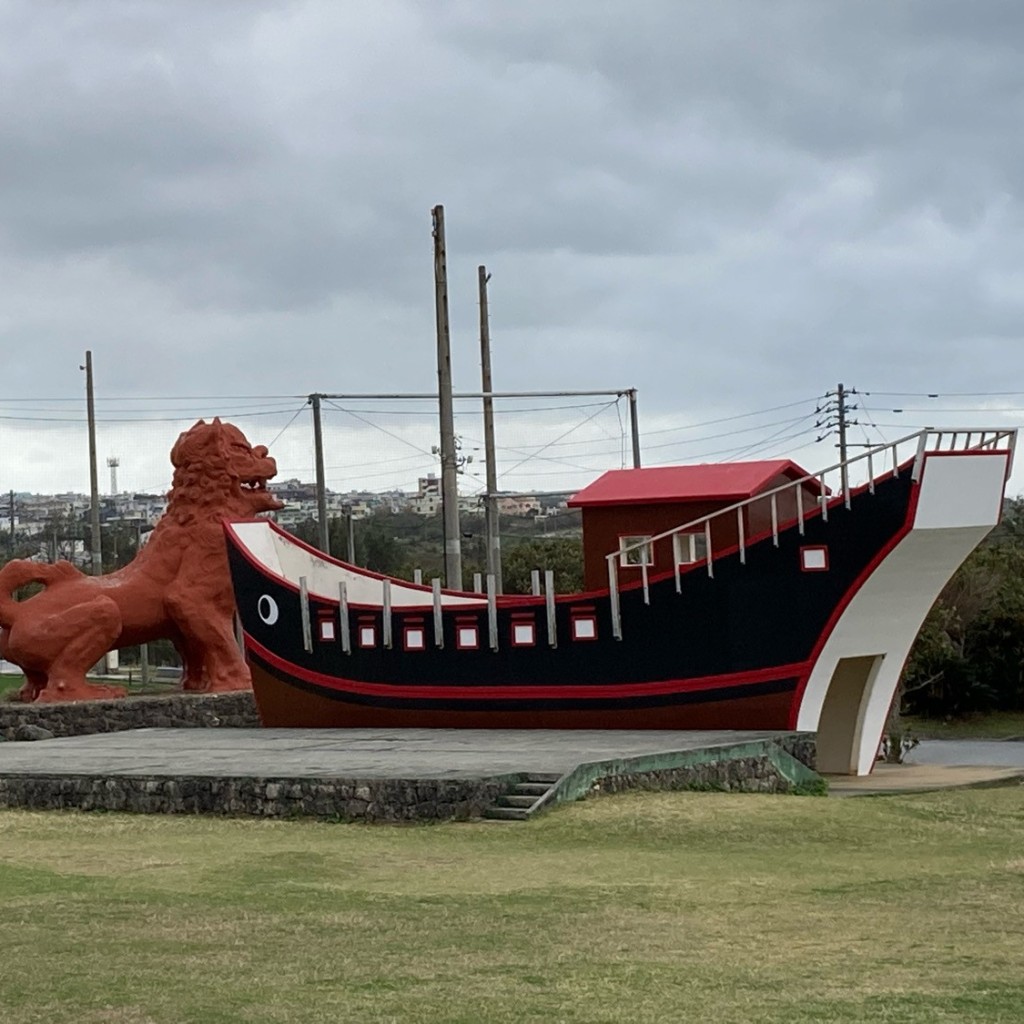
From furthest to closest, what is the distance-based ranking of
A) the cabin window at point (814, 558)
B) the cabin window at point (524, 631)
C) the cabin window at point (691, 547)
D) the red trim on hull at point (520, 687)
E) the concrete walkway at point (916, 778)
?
the cabin window at point (524, 631), the cabin window at point (691, 547), the red trim on hull at point (520, 687), the cabin window at point (814, 558), the concrete walkway at point (916, 778)

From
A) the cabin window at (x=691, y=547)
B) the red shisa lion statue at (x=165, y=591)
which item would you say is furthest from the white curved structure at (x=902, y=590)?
the red shisa lion statue at (x=165, y=591)

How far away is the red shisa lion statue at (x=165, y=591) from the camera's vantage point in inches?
976

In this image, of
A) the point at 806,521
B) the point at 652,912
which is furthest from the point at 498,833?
the point at 806,521

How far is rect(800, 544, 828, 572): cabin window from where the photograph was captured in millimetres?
16891

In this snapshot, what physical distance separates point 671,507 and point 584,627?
1615mm

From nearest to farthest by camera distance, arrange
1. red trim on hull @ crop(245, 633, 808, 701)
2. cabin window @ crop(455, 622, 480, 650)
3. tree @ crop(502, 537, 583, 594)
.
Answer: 1. red trim on hull @ crop(245, 633, 808, 701)
2. cabin window @ crop(455, 622, 480, 650)
3. tree @ crop(502, 537, 583, 594)

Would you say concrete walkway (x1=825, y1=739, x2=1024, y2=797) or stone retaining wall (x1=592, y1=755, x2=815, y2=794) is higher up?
stone retaining wall (x1=592, y1=755, x2=815, y2=794)

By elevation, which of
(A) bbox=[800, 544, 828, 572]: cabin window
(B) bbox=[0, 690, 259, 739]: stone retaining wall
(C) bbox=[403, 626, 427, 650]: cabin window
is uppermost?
(A) bbox=[800, 544, 828, 572]: cabin window

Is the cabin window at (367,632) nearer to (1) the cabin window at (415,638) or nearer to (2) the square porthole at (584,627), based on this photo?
(1) the cabin window at (415,638)

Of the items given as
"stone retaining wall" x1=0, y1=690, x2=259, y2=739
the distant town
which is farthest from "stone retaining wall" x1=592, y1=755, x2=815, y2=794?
the distant town

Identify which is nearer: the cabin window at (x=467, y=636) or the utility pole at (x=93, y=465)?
the cabin window at (x=467, y=636)

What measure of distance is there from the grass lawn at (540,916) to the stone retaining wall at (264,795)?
1.07 ft

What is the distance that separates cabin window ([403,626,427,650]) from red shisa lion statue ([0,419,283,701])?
664 cm

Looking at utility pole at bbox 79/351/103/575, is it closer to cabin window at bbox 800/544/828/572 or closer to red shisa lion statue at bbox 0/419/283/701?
red shisa lion statue at bbox 0/419/283/701
